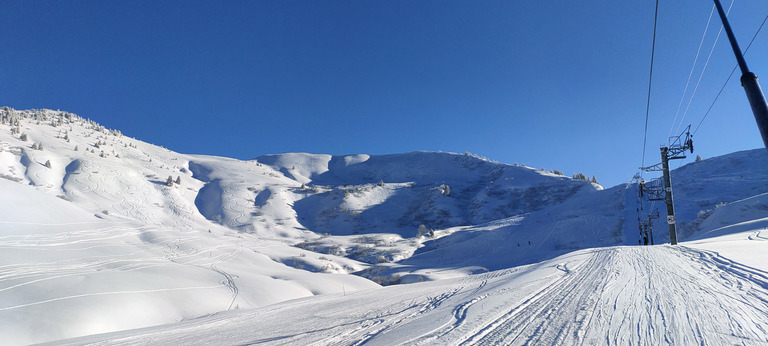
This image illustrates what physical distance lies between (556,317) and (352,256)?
106 ft

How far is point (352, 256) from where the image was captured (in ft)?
118

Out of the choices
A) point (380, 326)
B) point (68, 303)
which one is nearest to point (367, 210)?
point (68, 303)

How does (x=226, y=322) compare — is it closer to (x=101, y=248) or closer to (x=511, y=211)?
(x=101, y=248)

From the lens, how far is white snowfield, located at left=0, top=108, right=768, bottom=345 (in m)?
4.95

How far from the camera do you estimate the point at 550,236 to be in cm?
3438

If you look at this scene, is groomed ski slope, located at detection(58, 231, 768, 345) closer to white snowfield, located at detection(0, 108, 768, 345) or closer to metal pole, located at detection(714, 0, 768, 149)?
white snowfield, located at detection(0, 108, 768, 345)

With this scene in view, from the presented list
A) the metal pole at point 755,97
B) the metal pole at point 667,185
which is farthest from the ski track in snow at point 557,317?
the metal pole at point 667,185

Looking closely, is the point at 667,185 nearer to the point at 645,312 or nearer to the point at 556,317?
the point at 645,312

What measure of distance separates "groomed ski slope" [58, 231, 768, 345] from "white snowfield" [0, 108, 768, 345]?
41 mm

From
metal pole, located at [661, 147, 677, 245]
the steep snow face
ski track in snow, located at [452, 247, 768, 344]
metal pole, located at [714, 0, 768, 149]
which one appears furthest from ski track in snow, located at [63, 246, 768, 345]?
metal pole, located at [661, 147, 677, 245]

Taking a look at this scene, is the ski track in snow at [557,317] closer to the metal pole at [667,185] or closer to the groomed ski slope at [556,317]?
the groomed ski slope at [556,317]

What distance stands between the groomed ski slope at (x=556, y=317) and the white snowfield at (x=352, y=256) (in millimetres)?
41

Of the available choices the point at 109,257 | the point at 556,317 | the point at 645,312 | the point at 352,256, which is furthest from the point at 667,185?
the point at 109,257

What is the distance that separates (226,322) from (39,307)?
6.48m
